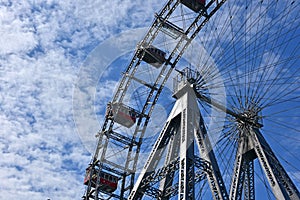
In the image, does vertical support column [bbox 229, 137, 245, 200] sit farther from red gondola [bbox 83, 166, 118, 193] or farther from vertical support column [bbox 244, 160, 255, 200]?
red gondola [bbox 83, 166, 118, 193]

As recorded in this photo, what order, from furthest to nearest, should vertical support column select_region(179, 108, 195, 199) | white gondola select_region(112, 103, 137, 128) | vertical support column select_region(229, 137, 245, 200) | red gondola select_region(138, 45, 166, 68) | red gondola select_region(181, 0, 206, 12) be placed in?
white gondola select_region(112, 103, 137, 128) → red gondola select_region(138, 45, 166, 68) → red gondola select_region(181, 0, 206, 12) → vertical support column select_region(229, 137, 245, 200) → vertical support column select_region(179, 108, 195, 199)

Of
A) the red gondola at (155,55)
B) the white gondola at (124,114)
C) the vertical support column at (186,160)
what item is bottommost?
the vertical support column at (186,160)

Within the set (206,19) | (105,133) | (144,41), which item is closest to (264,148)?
(206,19)

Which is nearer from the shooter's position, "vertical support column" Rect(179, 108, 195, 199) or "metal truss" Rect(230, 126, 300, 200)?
"vertical support column" Rect(179, 108, 195, 199)

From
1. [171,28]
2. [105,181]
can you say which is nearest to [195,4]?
[171,28]

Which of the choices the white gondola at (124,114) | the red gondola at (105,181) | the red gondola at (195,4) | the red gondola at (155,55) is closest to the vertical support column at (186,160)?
the red gondola at (195,4)

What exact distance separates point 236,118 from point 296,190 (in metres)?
4.99

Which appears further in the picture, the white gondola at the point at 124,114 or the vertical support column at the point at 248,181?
the white gondola at the point at 124,114

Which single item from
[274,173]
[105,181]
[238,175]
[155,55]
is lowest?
[274,173]

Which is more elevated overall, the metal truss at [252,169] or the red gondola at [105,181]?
the red gondola at [105,181]

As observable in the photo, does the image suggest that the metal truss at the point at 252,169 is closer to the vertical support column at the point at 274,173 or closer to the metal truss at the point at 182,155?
the vertical support column at the point at 274,173

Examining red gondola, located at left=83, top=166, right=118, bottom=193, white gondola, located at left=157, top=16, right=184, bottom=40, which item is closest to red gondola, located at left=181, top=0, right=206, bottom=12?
white gondola, located at left=157, top=16, right=184, bottom=40

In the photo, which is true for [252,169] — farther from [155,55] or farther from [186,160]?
[155,55]

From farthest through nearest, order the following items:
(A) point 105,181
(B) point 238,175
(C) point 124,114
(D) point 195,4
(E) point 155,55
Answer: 1. (C) point 124,114
2. (A) point 105,181
3. (E) point 155,55
4. (D) point 195,4
5. (B) point 238,175
